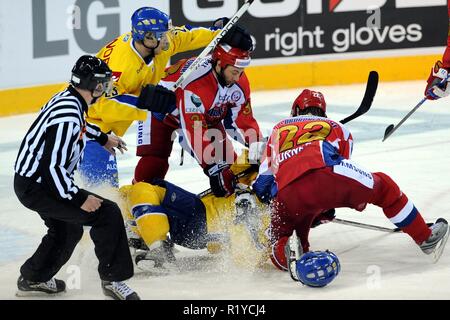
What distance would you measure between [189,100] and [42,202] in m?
1.09

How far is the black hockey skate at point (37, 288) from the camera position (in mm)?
4242

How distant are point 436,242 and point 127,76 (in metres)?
1.64

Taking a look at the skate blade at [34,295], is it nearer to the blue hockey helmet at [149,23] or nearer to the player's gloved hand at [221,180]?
the player's gloved hand at [221,180]

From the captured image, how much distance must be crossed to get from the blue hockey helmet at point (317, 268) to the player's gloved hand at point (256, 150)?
2.79 ft

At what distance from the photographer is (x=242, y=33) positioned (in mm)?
4914

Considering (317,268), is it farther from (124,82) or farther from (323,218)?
(124,82)

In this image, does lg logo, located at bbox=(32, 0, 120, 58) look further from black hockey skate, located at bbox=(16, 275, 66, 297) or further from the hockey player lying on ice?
black hockey skate, located at bbox=(16, 275, 66, 297)

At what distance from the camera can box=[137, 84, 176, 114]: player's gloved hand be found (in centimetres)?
477

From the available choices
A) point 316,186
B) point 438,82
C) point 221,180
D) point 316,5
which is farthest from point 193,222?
point 316,5

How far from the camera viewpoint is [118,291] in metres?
4.09

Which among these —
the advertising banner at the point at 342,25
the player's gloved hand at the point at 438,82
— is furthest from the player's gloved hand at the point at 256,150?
the advertising banner at the point at 342,25

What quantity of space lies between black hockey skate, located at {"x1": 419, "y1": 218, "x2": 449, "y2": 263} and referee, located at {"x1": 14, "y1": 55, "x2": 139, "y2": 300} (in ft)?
4.27
